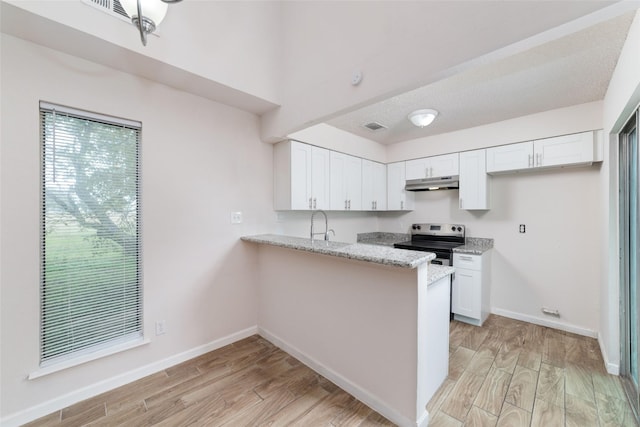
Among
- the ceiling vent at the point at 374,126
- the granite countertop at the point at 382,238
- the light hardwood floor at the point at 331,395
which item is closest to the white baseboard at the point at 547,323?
the light hardwood floor at the point at 331,395

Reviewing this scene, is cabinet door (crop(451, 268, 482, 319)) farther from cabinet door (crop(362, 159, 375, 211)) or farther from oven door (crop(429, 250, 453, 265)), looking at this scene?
cabinet door (crop(362, 159, 375, 211))

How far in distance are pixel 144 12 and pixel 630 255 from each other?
149 inches

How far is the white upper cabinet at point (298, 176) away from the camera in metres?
2.97

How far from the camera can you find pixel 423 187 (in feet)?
13.3

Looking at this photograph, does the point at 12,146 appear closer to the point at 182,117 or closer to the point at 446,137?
the point at 182,117

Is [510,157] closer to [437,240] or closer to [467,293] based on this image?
[437,240]

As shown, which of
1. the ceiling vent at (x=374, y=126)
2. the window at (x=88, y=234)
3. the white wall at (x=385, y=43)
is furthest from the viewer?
the ceiling vent at (x=374, y=126)

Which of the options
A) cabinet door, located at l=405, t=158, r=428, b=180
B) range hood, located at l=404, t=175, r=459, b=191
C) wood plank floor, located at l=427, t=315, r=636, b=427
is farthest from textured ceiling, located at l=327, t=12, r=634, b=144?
wood plank floor, located at l=427, t=315, r=636, b=427

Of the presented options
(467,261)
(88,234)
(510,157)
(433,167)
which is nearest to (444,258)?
(467,261)

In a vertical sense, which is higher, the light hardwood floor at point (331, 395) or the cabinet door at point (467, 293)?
the cabinet door at point (467, 293)

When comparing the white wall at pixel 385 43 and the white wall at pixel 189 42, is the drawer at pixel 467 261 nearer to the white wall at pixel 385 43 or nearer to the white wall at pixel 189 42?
the white wall at pixel 385 43

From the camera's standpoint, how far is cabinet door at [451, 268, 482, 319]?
322 centimetres

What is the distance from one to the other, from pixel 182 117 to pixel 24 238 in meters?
1.46

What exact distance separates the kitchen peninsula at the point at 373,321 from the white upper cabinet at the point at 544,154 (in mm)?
2069
